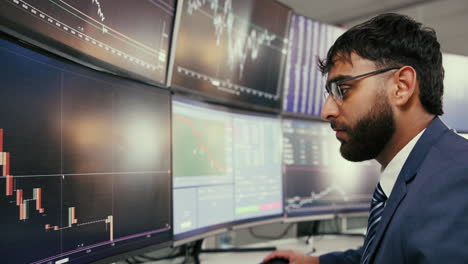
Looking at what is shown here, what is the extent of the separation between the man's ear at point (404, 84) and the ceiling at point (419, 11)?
2221 mm

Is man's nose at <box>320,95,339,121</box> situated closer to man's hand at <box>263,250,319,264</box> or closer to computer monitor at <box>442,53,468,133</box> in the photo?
man's hand at <box>263,250,319,264</box>

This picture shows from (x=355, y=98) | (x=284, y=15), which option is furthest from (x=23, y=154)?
(x=284, y=15)

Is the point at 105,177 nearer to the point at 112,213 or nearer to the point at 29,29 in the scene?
the point at 112,213

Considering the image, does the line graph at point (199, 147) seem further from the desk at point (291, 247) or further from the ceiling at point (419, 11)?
the ceiling at point (419, 11)

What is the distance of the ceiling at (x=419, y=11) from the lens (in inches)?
116

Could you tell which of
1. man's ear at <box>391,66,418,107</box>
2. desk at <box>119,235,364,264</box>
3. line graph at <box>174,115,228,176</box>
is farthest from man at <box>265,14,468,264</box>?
line graph at <box>174,115,228,176</box>

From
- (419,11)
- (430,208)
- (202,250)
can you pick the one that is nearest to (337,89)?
(430,208)

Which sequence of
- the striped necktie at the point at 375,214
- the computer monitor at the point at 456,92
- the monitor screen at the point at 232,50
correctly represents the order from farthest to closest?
the computer monitor at the point at 456,92, the monitor screen at the point at 232,50, the striped necktie at the point at 375,214

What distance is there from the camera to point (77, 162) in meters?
0.81

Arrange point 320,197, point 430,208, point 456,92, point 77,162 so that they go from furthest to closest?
point 320,197 < point 456,92 < point 77,162 < point 430,208

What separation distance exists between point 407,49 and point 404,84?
93 mm

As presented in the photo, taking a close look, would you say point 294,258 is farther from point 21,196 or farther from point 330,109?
point 21,196

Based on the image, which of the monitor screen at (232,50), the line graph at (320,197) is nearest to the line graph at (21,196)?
the monitor screen at (232,50)

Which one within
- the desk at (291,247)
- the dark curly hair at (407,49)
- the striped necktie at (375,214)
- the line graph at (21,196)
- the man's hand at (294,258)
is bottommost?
the desk at (291,247)
